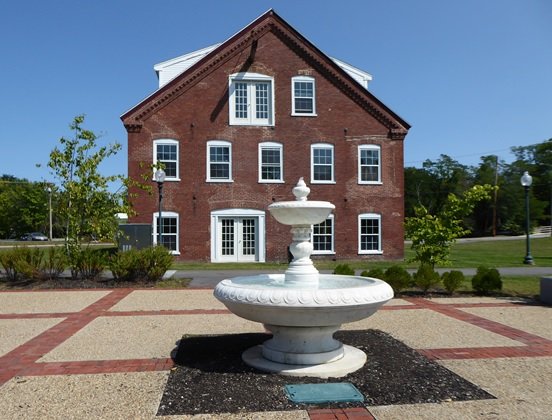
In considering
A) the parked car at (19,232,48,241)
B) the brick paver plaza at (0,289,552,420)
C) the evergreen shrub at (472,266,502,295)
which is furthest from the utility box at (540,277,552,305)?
the parked car at (19,232,48,241)

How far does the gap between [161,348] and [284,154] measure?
18975 mm

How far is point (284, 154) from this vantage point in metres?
25.7

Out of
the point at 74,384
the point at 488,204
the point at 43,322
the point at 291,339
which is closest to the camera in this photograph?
the point at 74,384

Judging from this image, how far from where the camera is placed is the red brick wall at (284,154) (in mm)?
24703

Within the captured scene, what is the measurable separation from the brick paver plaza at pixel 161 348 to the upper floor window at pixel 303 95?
49.5 feet

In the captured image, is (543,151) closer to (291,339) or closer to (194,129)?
(194,129)

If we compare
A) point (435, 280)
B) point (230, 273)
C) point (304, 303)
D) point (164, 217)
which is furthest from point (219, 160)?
point (304, 303)

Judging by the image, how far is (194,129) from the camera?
982 inches

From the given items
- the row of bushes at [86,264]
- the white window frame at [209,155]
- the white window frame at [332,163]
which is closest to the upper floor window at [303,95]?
the white window frame at [332,163]

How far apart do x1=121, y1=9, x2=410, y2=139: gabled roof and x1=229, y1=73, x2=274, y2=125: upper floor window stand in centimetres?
142

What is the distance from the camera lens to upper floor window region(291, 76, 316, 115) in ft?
85.1

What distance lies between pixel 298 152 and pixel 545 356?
64.1ft

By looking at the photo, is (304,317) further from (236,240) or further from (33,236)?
(33,236)

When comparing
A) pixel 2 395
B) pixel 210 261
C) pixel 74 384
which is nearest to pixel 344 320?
pixel 74 384
